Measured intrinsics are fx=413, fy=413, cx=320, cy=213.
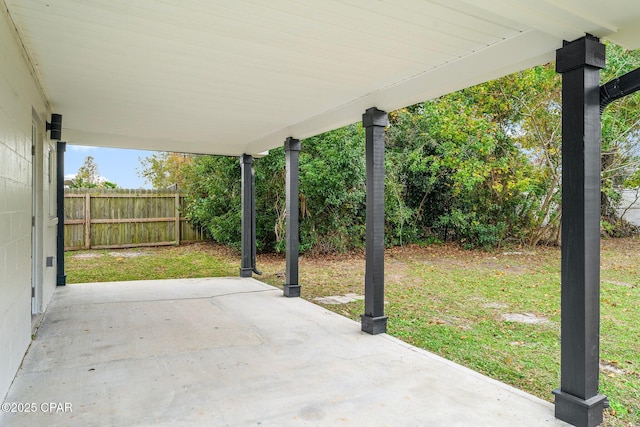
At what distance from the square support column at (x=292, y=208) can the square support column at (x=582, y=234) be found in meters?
3.87

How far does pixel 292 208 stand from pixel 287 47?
3.12 metres

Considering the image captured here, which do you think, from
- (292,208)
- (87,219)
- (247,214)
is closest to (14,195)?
(292,208)

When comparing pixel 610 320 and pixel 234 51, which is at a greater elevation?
pixel 234 51

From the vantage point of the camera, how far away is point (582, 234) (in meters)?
2.40

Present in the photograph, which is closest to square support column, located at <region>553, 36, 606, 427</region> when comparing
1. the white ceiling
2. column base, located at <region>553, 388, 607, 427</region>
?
column base, located at <region>553, 388, 607, 427</region>

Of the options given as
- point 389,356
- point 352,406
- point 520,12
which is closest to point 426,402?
point 352,406

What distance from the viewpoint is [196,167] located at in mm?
11039

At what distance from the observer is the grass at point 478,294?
3.49 meters

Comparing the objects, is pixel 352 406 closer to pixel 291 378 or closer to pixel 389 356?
pixel 291 378

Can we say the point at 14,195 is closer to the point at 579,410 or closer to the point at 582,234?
the point at 582,234

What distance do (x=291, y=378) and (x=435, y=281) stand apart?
4894 millimetres

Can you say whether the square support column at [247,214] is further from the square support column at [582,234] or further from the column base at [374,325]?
the square support column at [582,234]

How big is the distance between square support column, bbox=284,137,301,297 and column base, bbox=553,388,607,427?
153 inches

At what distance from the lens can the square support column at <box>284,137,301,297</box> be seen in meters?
5.87
